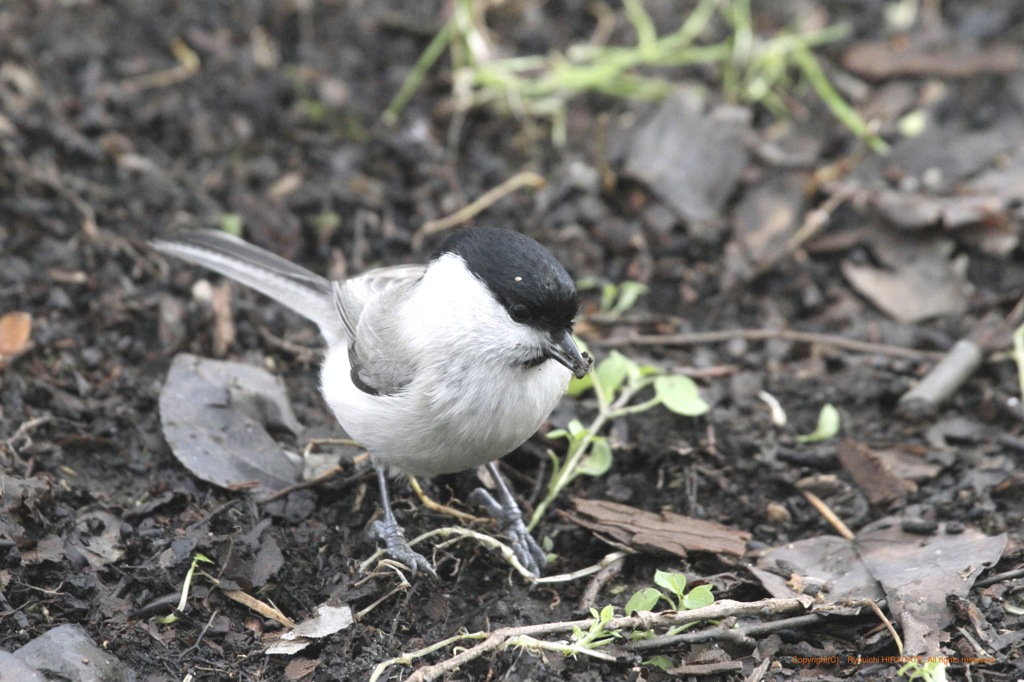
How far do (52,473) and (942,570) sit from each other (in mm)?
3082

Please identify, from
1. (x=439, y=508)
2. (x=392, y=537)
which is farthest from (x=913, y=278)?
(x=392, y=537)

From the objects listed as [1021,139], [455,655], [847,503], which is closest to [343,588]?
[455,655]

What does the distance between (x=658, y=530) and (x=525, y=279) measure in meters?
1.08

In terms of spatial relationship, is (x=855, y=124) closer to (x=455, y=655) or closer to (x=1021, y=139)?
(x=1021, y=139)

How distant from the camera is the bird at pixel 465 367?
A: 3.37m

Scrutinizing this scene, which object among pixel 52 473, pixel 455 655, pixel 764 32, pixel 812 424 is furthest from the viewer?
pixel 764 32

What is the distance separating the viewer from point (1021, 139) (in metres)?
5.59

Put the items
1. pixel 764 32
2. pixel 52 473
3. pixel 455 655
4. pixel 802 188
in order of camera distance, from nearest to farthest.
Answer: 1. pixel 455 655
2. pixel 52 473
3. pixel 802 188
4. pixel 764 32

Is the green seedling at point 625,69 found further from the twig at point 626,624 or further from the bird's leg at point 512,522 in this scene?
the twig at point 626,624

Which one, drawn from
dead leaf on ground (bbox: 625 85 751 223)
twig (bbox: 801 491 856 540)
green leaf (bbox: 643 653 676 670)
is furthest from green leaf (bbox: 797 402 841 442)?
dead leaf on ground (bbox: 625 85 751 223)

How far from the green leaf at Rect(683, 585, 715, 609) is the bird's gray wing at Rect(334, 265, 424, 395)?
1159mm

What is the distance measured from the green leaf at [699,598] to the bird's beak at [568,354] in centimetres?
76

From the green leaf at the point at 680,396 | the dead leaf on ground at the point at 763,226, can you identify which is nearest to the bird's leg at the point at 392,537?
the green leaf at the point at 680,396

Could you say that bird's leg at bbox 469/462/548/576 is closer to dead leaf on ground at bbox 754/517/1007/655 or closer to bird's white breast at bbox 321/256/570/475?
bird's white breast at bbox 321/256/570/475
